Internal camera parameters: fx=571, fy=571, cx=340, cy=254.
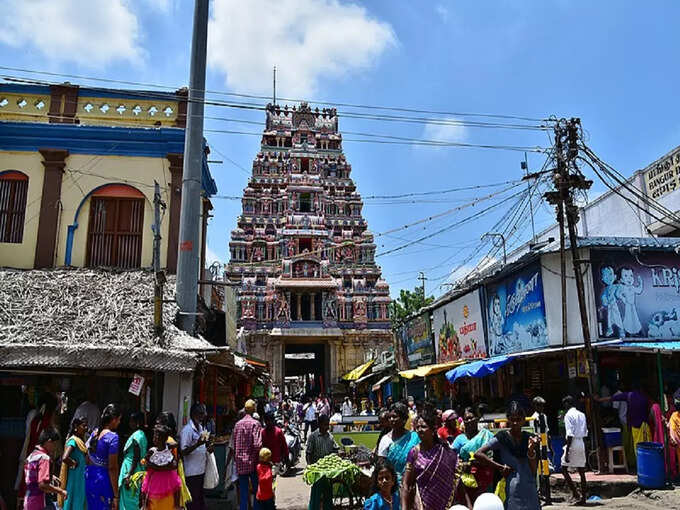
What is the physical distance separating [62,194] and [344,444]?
26.0ft

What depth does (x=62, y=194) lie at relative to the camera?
40.1 feet

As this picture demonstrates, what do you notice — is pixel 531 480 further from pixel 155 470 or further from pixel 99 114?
pixel 99 114

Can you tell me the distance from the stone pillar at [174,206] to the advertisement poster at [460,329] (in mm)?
9914

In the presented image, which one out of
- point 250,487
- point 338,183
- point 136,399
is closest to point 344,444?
point 250,487

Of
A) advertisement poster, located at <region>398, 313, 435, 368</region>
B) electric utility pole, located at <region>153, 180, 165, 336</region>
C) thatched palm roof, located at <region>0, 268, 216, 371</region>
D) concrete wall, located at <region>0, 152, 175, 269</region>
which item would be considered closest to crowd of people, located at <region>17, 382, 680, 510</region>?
thatched palm roof, located at <region>0, 268, 216, 371</region>

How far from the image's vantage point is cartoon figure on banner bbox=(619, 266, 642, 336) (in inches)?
514

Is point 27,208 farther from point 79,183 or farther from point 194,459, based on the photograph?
point 194,459

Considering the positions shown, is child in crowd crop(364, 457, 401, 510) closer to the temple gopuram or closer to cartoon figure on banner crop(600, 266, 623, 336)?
cartoon figure on banner crop(600, 266, 623, 336)

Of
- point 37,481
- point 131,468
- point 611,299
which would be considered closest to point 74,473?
point 37,481

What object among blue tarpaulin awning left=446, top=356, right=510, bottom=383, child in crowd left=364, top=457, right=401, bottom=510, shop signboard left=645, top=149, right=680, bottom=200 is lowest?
child in crowd left=364, top=457, right=401, bottom=510

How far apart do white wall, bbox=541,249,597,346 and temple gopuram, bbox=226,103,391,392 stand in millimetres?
24432

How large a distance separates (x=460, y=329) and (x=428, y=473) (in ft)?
50.7

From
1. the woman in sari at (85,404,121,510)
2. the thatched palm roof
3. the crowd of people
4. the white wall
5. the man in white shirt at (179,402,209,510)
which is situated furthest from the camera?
the white wall

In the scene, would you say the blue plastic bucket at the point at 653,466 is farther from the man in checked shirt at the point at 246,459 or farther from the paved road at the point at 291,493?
the man in checked shirt at the point at 246,459
